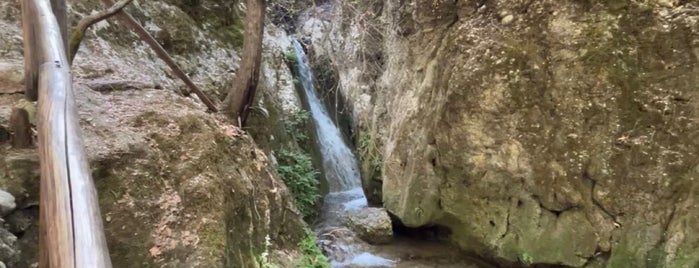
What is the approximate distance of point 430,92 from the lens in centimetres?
710

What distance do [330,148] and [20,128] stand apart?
29.9 ft

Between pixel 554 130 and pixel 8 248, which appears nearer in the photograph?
pixel 8 248

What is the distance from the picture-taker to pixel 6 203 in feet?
8.20

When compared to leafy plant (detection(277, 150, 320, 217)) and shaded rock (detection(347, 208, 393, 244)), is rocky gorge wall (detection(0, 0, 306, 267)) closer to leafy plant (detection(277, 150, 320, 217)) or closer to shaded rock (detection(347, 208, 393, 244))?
shaded rock (detection(347, 208, 393, 244))

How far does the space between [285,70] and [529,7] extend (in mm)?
6109

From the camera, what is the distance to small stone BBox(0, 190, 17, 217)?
2.49m

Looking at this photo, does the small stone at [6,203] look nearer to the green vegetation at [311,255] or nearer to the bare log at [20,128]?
the bare log at [20,128]

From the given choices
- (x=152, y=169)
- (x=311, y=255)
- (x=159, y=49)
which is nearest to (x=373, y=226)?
(x=311, y=255)

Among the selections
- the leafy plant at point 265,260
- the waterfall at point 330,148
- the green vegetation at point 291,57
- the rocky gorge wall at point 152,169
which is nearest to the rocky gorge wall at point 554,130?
the rocky gorge wall at point 152,169

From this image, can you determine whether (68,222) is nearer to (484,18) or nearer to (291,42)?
(484,18)

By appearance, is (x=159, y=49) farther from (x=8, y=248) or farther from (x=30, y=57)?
(x=8, y=248)

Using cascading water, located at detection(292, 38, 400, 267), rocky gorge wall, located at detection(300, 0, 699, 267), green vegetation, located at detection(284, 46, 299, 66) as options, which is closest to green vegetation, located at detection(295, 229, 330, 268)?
cascading water, located at detection(292, 38, 400, 267)

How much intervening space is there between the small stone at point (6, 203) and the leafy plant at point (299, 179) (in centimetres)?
569

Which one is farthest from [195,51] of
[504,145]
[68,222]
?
[68,222]
